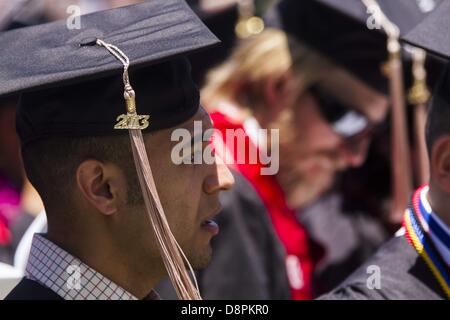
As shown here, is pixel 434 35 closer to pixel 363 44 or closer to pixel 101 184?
pixel 101 184

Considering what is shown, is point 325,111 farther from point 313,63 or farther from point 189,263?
point 189,263

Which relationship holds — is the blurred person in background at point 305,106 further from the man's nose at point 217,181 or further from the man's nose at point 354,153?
the man's nose at point 217,181

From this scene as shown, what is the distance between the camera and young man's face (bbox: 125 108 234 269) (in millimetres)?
2438

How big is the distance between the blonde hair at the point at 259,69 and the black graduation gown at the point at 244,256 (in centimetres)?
53

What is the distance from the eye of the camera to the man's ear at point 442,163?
9.12 ft

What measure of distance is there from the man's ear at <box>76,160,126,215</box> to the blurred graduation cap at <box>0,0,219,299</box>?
75 mm

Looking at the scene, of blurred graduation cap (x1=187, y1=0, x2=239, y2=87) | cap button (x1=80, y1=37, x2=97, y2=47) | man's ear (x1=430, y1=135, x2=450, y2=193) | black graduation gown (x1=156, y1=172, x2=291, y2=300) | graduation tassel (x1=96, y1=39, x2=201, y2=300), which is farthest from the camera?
blurred graduation cap (x1=187, y1=0, x2=239, y2=87)

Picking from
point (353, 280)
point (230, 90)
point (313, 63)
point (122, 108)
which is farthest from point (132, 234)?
point (313, 63)

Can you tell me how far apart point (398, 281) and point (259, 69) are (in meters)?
1.54

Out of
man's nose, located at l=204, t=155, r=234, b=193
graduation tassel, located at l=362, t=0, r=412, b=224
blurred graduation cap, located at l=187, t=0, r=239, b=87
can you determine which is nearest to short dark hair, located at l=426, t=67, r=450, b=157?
man's nose, located at l=204, t=155, r=234, b=193

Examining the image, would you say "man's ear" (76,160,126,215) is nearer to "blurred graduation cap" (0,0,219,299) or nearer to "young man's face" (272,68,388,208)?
"blurred graduation cap" (0,0,219,299)

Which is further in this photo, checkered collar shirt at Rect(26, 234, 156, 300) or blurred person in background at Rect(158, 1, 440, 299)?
blurred person in background at Rect(158, 1, 440, 299)
